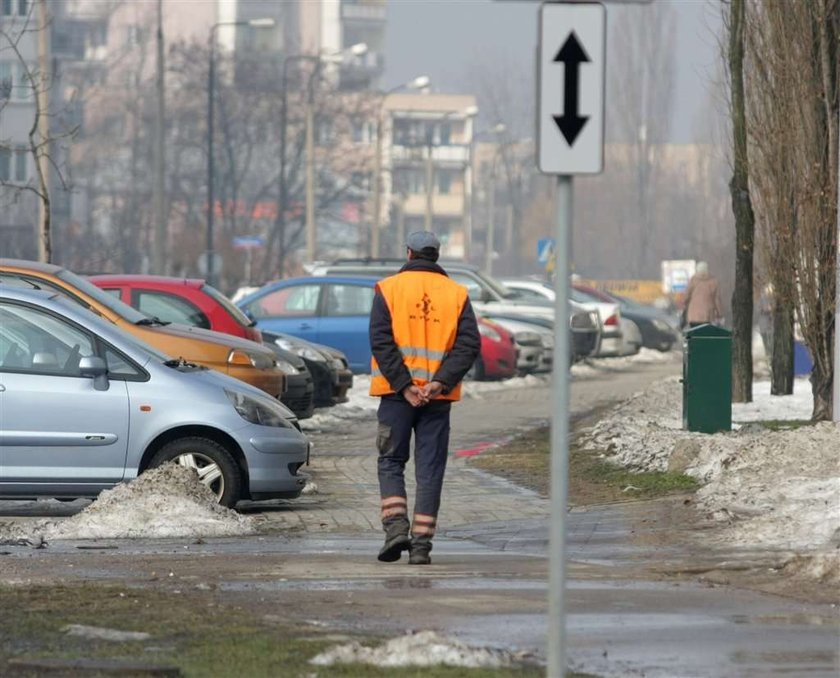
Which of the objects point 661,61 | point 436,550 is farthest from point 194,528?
point 661,61

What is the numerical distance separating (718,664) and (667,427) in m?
10.3

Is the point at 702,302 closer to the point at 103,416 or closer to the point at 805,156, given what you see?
the point at 805,156

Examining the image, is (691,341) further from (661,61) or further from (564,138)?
(661,61)

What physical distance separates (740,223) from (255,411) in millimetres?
9378

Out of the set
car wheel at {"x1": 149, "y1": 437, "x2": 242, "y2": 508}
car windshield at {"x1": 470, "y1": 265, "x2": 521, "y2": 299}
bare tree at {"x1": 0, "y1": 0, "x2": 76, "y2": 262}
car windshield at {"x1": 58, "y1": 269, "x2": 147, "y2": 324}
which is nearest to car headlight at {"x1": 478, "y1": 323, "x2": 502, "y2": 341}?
car windshield at {"x1": 470, "y1": 265, "x2": 521, "y2": 299}

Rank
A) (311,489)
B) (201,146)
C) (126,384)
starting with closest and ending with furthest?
(126,384) < (311,489) < (201,146)

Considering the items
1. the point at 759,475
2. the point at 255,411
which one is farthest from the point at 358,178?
the point at 759,475

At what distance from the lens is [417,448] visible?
1043 cm

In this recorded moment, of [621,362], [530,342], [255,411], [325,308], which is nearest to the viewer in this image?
[255,411]

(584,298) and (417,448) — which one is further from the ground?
(417,448)

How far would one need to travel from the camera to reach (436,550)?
11086 millimetres

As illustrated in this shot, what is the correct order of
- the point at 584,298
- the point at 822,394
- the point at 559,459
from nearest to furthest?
the point at 559,459
the point at 822,394
the point at 584,298

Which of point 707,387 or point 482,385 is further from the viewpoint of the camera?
point 482,385

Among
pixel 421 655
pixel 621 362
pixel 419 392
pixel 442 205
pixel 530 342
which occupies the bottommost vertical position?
pixel 442 205
